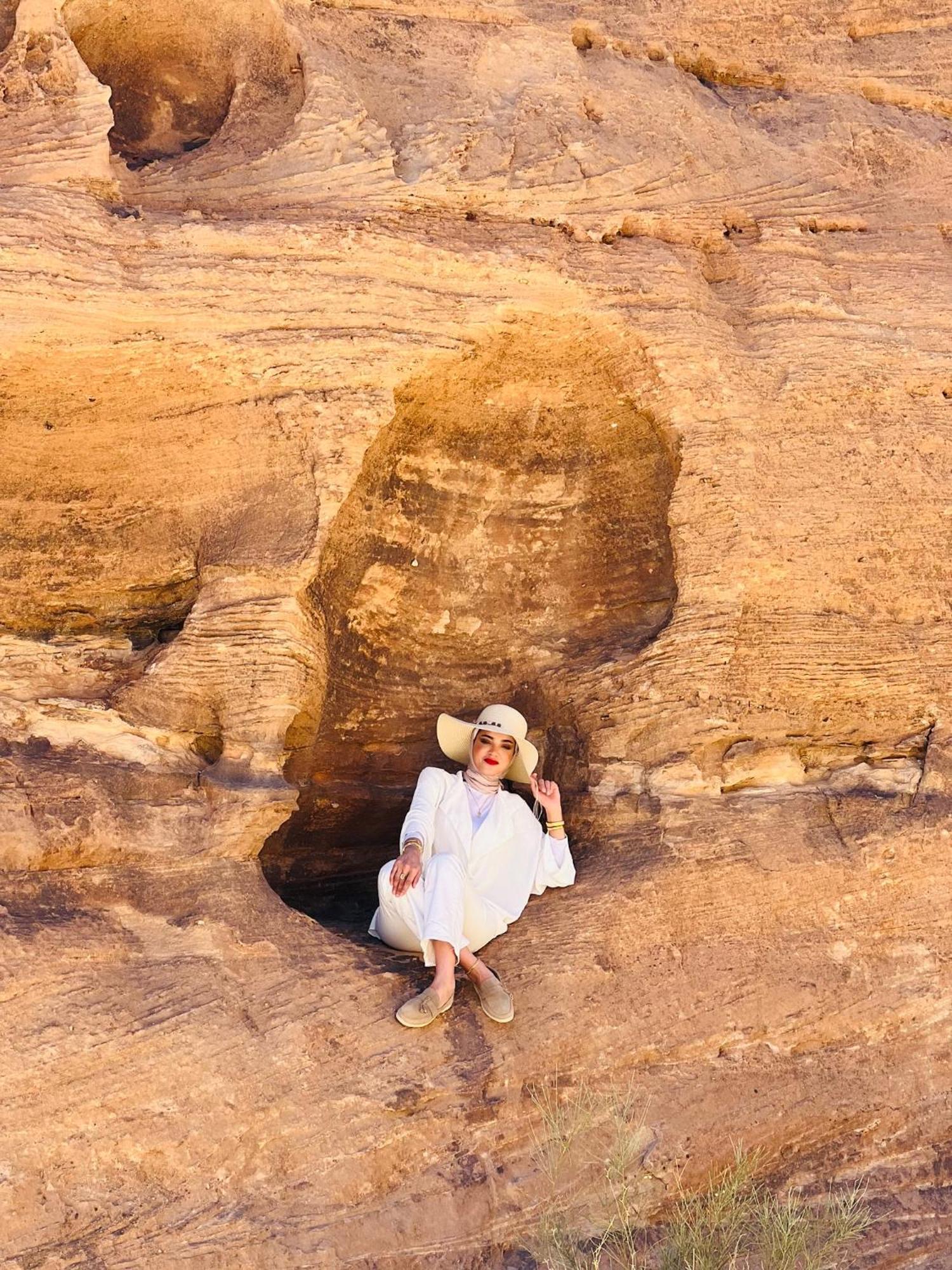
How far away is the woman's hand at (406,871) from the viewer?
440 centimetres

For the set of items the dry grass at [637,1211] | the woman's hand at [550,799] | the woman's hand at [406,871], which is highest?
the woman's hand at [550,799]

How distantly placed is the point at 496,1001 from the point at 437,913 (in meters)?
0.34

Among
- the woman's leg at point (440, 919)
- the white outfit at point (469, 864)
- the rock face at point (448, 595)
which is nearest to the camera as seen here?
the rock face at point (448, 595)

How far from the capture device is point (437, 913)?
4418 mm

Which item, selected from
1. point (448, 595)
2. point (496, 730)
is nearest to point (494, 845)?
point (496, 730)

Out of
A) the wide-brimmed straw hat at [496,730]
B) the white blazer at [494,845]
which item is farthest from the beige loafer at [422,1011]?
the wide-brimmed straw hat at [496,730]

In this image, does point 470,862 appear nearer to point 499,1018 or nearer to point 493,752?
point 493,752

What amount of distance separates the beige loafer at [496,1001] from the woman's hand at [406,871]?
0.40 m

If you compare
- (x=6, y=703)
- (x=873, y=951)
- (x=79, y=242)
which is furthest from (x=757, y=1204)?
(x=79, y=242)

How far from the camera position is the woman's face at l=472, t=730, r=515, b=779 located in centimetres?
490

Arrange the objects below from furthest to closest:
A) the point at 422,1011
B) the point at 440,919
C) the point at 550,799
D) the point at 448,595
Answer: the point at 448,595, the point at 550,799, the point at 440,919, the point at 422,1011

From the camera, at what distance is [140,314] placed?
460 centimetres

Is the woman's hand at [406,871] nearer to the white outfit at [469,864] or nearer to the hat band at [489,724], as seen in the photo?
the white outfit at [469,864]

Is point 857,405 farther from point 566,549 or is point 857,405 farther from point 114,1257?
point 114,1257
